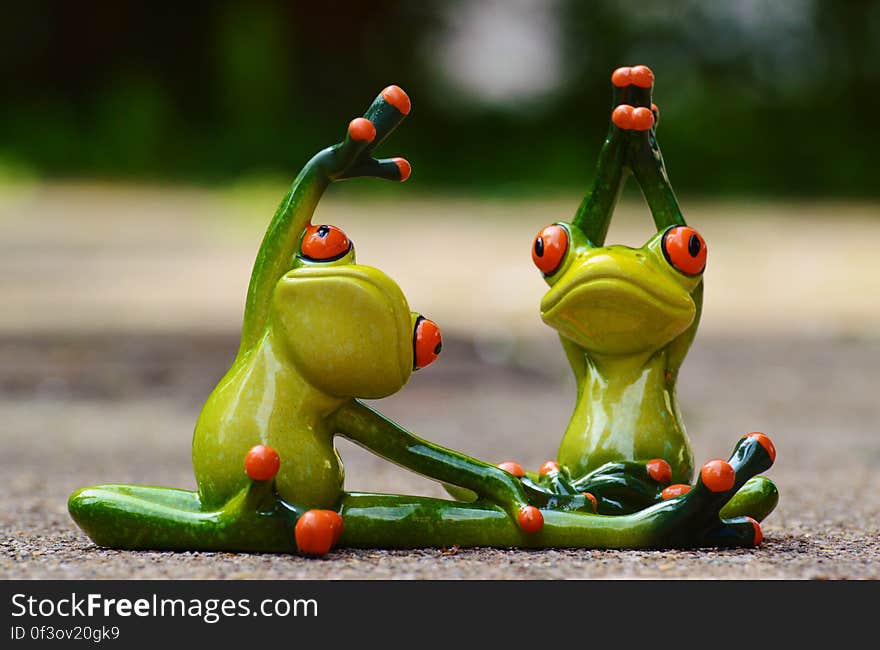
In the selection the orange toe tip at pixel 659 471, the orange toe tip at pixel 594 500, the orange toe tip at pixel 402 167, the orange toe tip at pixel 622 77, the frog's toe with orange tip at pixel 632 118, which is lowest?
the orange toe tip at pixel 594 500

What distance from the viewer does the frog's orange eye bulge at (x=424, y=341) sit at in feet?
5.35

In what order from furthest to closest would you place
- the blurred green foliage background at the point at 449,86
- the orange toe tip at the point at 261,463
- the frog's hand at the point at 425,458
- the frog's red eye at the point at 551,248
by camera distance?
the blurred green foliage background at the point at 449,86, the frog's red eye at the point at 551,248, the frog's hand at the point at 425,458, the orange toe tip at the point at 261,463

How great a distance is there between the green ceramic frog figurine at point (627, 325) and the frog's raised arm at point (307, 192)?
0.29 m

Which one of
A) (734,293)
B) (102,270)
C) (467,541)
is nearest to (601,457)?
(467,541)

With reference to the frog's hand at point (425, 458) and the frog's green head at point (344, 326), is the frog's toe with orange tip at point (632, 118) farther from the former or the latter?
the frog's hand at point (425, 458)

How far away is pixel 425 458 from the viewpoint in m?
1.65

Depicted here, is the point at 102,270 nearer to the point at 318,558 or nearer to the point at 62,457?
the point at 62,457

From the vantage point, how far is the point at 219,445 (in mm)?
1620

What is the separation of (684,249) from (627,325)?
0.45 feet

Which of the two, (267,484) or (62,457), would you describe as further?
(62,457)

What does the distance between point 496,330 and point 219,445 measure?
11.3 feet

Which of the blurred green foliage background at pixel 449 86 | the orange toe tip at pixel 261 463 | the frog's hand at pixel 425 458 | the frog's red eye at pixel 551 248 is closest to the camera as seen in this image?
the orange toe tip at pixel 261 463

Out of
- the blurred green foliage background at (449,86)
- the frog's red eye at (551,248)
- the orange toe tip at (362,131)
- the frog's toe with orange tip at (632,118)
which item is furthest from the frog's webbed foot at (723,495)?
the blurred green foliage background at (449,86)

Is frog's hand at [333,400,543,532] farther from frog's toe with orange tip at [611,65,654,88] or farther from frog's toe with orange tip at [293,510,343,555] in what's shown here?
frog's toe with orange tip at [611,65,654,88]
